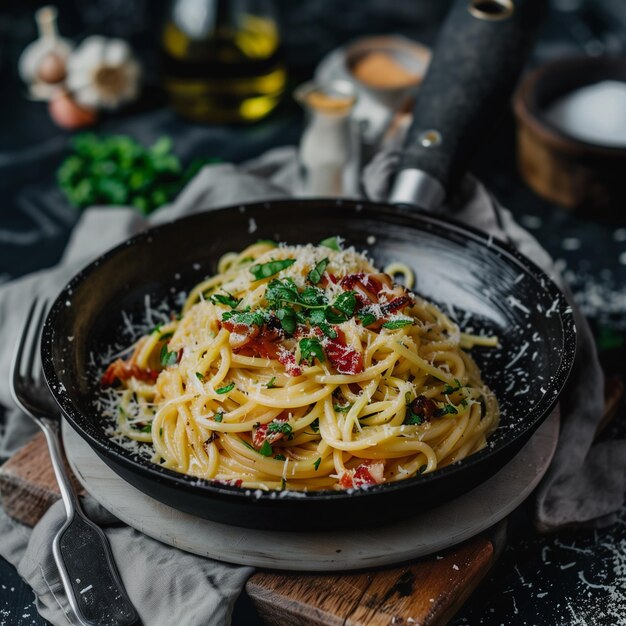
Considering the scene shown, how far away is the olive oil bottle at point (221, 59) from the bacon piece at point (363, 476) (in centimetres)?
354

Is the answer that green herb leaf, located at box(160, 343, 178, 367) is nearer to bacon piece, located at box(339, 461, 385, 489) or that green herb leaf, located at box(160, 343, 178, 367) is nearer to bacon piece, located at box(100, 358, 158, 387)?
bacon piece, located at box(100, 358, 158, 387)

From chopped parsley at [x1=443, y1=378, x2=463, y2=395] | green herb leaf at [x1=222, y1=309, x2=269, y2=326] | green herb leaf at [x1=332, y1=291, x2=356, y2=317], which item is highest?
green herb leaf at [x1=332, y1=291, x2=356, y2=317]

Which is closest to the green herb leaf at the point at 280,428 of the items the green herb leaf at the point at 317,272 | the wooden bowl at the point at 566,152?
the green herb leaf at the point at 317,272

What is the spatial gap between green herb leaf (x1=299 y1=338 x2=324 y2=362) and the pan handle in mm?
1277

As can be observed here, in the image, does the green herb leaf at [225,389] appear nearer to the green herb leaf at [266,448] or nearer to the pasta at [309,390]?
the pasta at [309,390]

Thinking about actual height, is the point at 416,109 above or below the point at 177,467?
above

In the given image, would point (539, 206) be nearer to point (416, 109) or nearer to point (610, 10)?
point (416, 109)

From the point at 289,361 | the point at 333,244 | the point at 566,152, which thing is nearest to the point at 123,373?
the point at 289,361

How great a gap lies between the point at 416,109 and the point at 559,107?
1.39m

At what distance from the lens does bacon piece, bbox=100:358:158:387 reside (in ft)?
11.0

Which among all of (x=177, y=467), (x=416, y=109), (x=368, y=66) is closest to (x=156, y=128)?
(x=368, y=66)

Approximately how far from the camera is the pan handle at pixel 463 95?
4.08 m

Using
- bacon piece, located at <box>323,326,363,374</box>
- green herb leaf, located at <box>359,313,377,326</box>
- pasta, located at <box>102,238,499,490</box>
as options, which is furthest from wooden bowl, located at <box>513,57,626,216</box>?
bacon piece, located at <box>323,326,363,374</box>

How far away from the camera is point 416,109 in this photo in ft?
14.1
